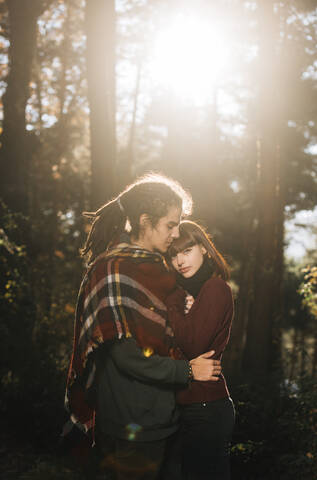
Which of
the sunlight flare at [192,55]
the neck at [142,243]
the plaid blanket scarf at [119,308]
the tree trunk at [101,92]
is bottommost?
the plaid blanket scarf at [119,308]

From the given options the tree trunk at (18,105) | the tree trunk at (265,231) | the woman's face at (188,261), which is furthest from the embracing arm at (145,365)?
the tree trunk at (18,105)

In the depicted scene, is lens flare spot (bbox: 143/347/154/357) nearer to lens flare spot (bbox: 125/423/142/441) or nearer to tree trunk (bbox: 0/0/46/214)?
lens flare spot (bbox: 125/423/142/441)

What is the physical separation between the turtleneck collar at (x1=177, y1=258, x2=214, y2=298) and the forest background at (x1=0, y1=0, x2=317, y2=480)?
8.25ft

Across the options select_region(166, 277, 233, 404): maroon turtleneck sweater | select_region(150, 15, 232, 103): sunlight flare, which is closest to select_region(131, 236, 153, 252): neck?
select_region(166, 277, 233, 404): maroon turtleneck sweater

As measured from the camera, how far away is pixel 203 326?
3178mm

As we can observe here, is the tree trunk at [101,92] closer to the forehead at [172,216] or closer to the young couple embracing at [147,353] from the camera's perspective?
the young couple embracing at [147,353]

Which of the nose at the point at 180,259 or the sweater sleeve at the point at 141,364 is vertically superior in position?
the nose at the point at 180,259

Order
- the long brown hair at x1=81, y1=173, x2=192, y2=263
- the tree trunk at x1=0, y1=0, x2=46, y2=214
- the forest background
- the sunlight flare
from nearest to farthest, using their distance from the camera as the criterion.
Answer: the long brown hair at x1=81, y1=173, x2=192, y2=263 → the forest background → the tree trunk at x1=0, y1=0, x2=46, y2=214 → the sunlight flare

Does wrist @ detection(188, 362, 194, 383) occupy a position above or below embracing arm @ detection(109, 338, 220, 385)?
below

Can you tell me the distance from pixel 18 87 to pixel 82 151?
18216 mm

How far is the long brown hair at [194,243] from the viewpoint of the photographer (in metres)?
3.62

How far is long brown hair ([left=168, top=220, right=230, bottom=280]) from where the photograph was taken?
3.62 metres

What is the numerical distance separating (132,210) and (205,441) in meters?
1.62

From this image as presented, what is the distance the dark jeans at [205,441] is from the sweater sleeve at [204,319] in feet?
1.24
